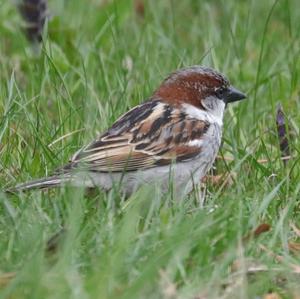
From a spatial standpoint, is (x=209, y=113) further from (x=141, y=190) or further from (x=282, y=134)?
(x=141, y=190)

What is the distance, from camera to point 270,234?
3830mm

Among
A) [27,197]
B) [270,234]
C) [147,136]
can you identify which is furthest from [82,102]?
[270,234]

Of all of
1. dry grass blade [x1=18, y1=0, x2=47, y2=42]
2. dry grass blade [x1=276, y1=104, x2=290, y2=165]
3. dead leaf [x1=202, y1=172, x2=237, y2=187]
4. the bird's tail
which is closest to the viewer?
the bird's tail

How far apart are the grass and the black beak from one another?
100mm

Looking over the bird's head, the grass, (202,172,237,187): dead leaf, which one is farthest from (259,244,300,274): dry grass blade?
the bird's head

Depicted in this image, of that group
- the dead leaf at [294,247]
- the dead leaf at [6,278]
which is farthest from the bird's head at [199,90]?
the dead leaf at [6,278]

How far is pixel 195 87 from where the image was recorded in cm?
505

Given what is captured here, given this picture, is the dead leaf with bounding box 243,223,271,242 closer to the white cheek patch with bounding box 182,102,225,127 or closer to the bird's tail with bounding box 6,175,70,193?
the bird's tail with bounding box 6,175,70,193

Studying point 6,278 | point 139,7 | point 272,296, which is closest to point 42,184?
point 6,278

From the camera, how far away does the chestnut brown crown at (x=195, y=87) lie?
16.4 feet

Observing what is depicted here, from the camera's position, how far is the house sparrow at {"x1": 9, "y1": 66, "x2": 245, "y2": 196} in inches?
174

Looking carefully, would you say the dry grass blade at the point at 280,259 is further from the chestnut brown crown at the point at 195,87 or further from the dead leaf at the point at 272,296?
the chestnut brown crown at the point at 195,87

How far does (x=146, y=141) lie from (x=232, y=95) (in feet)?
2.00

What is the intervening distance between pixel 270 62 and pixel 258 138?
1.39m
